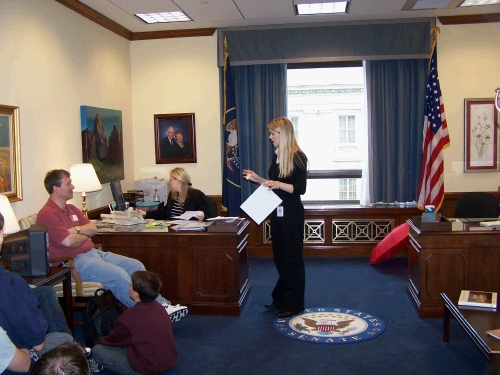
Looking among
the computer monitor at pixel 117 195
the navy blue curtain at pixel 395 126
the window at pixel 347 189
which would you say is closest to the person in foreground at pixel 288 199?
the computer monitor at pixel 117 195

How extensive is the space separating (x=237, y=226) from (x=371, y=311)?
4.83ft

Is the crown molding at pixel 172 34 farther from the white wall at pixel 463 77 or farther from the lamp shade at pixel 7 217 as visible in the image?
the lamp shade at pixel 7 217

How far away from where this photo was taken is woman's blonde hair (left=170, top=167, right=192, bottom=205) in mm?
5418

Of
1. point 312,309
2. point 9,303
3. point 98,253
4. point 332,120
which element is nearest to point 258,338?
point 312,309

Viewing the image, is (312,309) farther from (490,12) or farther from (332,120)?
(490,12)

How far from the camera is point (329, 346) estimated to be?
4.10 metres

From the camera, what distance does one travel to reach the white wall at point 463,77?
683 cm

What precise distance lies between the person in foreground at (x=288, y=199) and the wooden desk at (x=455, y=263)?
1.07 metres

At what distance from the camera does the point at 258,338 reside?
430cm

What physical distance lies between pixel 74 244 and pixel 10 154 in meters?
0.98

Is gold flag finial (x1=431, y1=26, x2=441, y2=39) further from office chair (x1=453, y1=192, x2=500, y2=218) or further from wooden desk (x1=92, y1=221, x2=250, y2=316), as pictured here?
wooden desk (x1=92, y1=221, x2=250, y2=316)

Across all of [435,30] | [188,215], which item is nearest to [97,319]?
[188,215]

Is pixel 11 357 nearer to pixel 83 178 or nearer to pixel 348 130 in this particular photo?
pixel 83 178

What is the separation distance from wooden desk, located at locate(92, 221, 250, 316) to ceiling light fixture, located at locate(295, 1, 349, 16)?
112 inches
